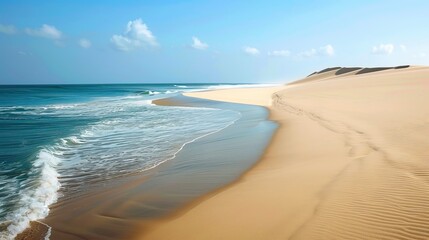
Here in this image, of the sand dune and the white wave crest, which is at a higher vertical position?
the sand dune

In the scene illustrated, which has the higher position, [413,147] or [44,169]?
[413,147]

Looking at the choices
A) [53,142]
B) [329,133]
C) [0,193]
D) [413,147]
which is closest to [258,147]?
[329,133]

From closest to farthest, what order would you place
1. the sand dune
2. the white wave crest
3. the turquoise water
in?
the sand dune, the white wave crest, the turquoise water

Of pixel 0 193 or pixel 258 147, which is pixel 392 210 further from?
pixel 0 193

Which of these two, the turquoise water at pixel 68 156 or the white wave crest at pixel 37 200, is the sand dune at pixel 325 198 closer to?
the white wave crest at pixel 37 200

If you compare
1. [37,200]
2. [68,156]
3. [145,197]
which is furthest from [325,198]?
[68,156]

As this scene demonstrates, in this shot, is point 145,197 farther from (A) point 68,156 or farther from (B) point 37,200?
(A) point 68,156

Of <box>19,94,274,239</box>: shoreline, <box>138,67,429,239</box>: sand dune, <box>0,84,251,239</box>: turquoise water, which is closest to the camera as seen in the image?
<box>138,67,429,239</box>: sand dune

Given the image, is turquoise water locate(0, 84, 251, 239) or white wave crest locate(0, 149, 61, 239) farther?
turquoise water locate(0, 84, 251, 239)

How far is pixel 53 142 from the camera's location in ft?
40.3

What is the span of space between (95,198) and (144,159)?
2957mm

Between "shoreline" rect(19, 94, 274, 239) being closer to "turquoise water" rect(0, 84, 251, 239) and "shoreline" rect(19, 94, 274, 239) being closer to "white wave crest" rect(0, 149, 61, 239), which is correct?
"white wave crest" rect(0, 149, 61, 239)

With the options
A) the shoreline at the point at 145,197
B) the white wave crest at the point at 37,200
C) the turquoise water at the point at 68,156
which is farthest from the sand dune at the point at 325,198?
the turquoise water at the point at 68,156

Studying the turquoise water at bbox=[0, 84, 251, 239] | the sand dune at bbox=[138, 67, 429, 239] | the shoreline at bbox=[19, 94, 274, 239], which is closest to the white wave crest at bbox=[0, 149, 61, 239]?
the turquoise water at bbox=[0, 84, 251, 239]
